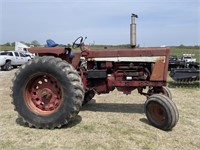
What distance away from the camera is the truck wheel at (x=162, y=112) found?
534 centimetres

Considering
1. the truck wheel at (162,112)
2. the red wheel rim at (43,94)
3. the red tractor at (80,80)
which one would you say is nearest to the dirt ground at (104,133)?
the truck wheel at (162,112)

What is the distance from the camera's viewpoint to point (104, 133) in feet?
16.8

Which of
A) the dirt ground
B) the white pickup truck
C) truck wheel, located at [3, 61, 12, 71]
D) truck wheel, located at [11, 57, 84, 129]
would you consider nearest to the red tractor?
truck wheel, located at [11, 57, 84, 129]

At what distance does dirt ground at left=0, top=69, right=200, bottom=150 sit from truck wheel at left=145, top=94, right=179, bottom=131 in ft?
0.47

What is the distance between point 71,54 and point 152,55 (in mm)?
1769

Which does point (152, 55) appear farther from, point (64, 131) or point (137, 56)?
point (64, 131)

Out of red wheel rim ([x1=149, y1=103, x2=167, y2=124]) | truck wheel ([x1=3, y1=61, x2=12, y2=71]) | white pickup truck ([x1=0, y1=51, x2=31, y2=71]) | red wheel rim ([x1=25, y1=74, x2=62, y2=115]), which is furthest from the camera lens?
truck wheel ([x1=3, y1=61, x2=12, y2=71])

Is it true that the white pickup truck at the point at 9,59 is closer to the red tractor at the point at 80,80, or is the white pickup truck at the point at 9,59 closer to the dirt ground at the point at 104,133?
the dirt ground at the point at 104,133

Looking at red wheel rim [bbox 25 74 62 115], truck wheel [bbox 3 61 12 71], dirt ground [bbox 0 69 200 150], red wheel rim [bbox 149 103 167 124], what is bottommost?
truck wheel [bbox 3 61 12 71]

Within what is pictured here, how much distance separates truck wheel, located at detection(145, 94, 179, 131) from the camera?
5340mm

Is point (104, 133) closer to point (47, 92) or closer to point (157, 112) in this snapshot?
point (157, 112)

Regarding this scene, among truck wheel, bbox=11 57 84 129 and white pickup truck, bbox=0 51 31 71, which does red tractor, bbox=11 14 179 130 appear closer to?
truck wheel, bbox=11 57 84 129

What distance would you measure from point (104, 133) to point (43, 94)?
1.48m

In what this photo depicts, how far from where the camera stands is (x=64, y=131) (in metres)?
5.22
